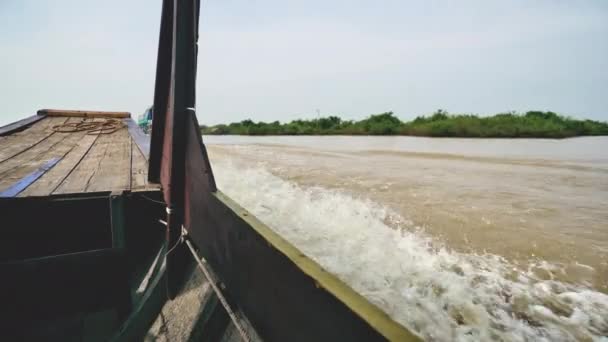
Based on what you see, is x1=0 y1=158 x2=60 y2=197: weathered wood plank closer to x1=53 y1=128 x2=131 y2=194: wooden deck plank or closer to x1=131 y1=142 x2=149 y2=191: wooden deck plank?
x1=53 y1=128 x2=131 y2=194: wooden deck plank

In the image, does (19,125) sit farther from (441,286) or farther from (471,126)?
(471,126)

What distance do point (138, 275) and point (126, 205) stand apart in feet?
2.33

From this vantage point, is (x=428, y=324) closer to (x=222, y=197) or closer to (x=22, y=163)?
(x=222, y=197)

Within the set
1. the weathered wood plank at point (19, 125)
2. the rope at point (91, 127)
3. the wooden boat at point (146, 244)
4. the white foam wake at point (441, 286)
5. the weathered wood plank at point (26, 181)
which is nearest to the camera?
the wooden boat at point (146, 244)

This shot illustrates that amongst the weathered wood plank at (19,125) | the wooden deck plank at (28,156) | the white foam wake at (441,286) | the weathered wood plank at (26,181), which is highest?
the weathered wood plank at (19,125)

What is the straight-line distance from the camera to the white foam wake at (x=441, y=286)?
4.22ft

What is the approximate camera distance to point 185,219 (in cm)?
178

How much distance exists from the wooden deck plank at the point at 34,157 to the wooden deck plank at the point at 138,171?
2.15ft

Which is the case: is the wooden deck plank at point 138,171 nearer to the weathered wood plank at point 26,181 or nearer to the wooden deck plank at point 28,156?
the weathered wood plank at point 26,181

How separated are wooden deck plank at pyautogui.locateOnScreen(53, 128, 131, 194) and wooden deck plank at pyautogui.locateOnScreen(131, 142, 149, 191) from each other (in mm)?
41

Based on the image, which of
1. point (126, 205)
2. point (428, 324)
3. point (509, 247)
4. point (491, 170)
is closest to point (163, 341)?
point (126, 205)

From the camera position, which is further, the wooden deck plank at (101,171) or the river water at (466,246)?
the wooden deck plank at (101,171)

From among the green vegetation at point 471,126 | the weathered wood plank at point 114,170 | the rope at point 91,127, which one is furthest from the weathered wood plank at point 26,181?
the green vegetation at point 471,126

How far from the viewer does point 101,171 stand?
2.52 m
